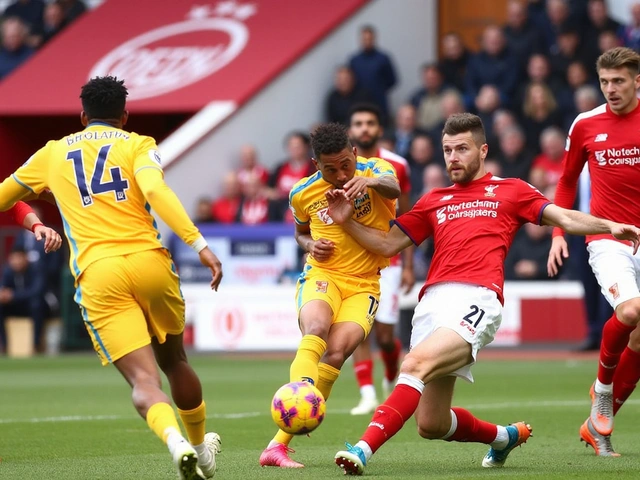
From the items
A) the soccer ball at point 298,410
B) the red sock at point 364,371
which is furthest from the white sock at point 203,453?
the red sock at point 364,371

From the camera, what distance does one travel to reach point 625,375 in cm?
832

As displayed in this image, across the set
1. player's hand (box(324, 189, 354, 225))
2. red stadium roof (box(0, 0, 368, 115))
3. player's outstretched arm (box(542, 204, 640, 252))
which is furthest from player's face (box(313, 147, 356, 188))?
red stadium roof (box(0, 0, 368, 115))

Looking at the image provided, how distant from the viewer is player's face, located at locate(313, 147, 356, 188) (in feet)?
26.0

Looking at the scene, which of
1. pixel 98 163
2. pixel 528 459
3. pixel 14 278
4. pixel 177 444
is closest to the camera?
pixel 177 444

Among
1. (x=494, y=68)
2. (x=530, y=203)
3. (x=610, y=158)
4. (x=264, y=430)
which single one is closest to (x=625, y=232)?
(x=530, y=203)

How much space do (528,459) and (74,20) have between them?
19.0 metres

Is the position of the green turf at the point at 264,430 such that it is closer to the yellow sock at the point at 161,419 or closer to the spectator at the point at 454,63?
the yellow sock at the point at 161,419

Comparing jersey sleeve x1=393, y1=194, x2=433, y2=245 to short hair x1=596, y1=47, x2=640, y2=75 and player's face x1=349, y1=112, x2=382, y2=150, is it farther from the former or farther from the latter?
player's face x1=349, y1=112, x2=382, y2=150

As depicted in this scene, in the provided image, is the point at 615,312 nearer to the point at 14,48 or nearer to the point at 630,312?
the point at 630,312

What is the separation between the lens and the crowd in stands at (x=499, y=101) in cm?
1878

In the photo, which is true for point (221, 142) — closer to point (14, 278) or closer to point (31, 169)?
point (14, 278)

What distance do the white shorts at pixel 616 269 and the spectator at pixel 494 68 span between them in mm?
12341

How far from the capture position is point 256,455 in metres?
8.33

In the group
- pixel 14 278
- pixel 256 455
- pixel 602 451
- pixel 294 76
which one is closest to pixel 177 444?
pixel 256 455
